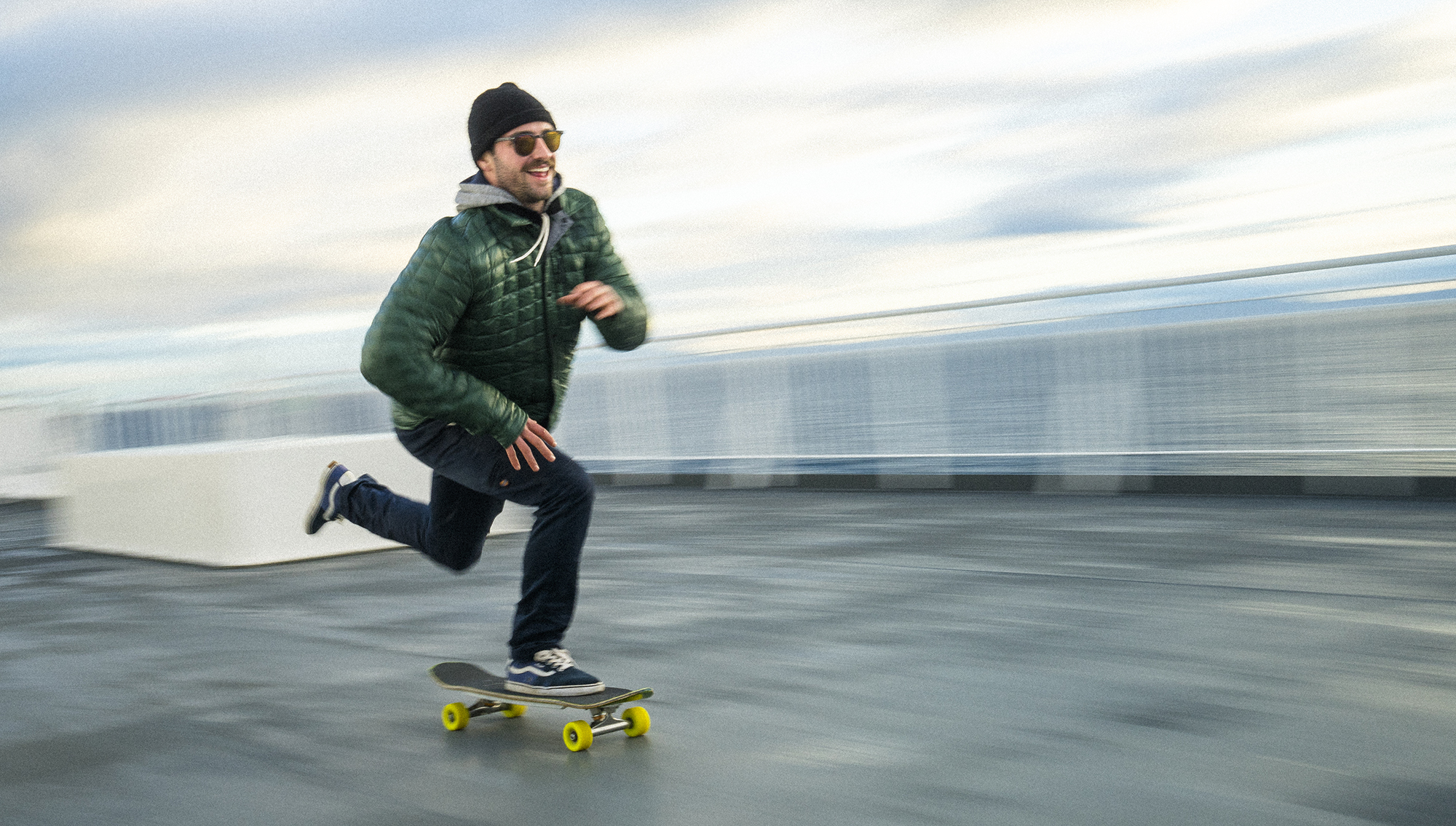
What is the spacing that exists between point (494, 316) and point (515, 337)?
100 mm

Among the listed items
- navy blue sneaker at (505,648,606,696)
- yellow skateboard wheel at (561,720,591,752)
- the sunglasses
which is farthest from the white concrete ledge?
the sunglasses

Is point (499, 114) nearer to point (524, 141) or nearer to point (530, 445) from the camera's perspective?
point (524, 141)

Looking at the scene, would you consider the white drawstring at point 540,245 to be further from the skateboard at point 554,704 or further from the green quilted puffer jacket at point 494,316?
the skateboard at point 554,704

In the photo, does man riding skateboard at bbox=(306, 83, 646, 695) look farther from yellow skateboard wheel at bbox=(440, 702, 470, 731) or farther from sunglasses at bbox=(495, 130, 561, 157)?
yellow skateboard wheel at bbox=(440, 702, 470, 731)

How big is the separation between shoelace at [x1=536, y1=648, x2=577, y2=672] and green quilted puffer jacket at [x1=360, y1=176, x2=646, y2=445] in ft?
2.27

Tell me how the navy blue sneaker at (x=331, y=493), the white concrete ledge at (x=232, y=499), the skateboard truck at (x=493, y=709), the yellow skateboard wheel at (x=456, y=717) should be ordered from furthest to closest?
1. the white concrete ledge at (x=232, y=499)
2. the navy blue sneaker at (x=331, y=493)
3. the skateboard truck at (x=493, y=709)
4. the yellow skateboard wheel at (x=456, y=717)

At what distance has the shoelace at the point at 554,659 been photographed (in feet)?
14.0

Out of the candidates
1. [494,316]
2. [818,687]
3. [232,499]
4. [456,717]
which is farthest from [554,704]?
[232,499]

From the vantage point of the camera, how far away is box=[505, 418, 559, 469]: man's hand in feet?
13.4

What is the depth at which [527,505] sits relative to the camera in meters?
4.21

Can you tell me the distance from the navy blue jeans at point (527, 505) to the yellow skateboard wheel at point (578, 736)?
0.32 metres

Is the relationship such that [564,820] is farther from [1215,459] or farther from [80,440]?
[80,440]

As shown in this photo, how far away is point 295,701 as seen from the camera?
4918 millimetres

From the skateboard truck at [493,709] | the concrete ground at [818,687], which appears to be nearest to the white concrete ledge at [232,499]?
the concrete ground at [818,687]
